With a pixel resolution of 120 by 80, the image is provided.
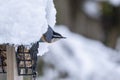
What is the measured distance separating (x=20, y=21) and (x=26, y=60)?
0.24 metres

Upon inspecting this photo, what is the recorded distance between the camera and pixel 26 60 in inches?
67.1

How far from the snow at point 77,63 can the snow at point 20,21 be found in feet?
9.77

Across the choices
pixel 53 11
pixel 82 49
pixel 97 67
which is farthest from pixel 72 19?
pixel 53 11

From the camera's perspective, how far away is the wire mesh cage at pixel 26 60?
1674mm

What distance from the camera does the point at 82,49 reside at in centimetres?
539

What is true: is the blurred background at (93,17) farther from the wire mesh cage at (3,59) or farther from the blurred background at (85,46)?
the wire mesh cage at (3,59)

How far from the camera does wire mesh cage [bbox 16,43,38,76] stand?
167cm

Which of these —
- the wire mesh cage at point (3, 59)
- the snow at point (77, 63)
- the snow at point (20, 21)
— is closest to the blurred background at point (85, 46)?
the snow at point (77, 63)

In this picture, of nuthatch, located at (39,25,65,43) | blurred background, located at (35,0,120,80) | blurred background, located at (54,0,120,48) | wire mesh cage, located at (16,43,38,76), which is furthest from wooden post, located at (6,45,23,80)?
blurred background, located at (54,0,120,48)

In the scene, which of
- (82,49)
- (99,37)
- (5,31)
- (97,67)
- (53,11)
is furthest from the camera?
(99,37)

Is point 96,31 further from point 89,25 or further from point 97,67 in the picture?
point 97,67

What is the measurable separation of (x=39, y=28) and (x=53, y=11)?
0.22 metres

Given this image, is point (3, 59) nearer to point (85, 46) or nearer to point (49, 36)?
point (49, 36)

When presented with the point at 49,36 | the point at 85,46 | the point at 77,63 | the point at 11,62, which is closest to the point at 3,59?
the point at 11,62
